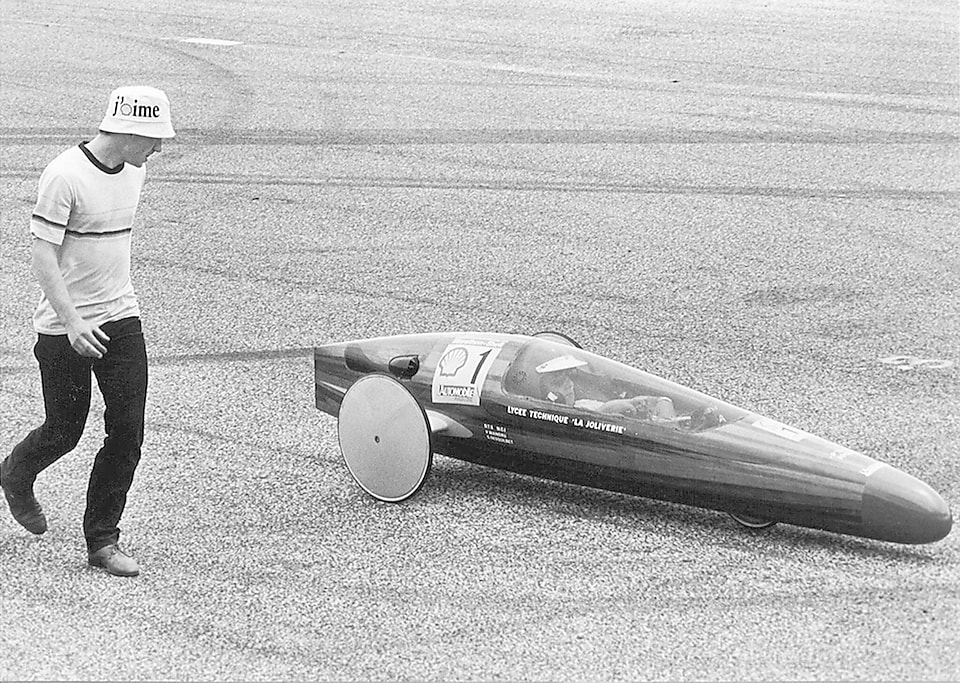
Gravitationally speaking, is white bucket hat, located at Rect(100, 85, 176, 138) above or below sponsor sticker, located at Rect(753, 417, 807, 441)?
above

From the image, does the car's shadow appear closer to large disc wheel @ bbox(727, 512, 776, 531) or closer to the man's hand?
large disc wheel @ bbox(727, 512, 776, 531)

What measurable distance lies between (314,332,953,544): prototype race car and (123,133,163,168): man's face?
154cm

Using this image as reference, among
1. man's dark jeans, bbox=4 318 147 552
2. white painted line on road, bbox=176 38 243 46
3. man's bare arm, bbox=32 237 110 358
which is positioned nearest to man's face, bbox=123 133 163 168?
man's bare arm, bbox=32 237 110 358

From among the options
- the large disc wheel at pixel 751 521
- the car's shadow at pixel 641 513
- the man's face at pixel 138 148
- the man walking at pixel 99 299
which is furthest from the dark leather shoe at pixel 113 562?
the large disc wheel at pixel 751 521

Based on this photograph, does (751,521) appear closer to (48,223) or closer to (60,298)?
(60,298)

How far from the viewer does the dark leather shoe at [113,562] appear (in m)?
5.51

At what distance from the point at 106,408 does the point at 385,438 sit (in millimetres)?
1334

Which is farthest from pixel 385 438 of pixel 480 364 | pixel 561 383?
pixel 561 383

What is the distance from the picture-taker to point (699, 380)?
26.0 feet

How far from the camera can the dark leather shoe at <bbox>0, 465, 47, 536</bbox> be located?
18.8 feet

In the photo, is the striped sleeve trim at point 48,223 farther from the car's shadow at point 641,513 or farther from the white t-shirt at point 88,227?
the car's shadow at point 641,513

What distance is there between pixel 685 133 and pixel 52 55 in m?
9.95

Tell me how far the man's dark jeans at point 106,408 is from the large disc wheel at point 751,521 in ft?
7.95

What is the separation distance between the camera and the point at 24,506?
575cm
